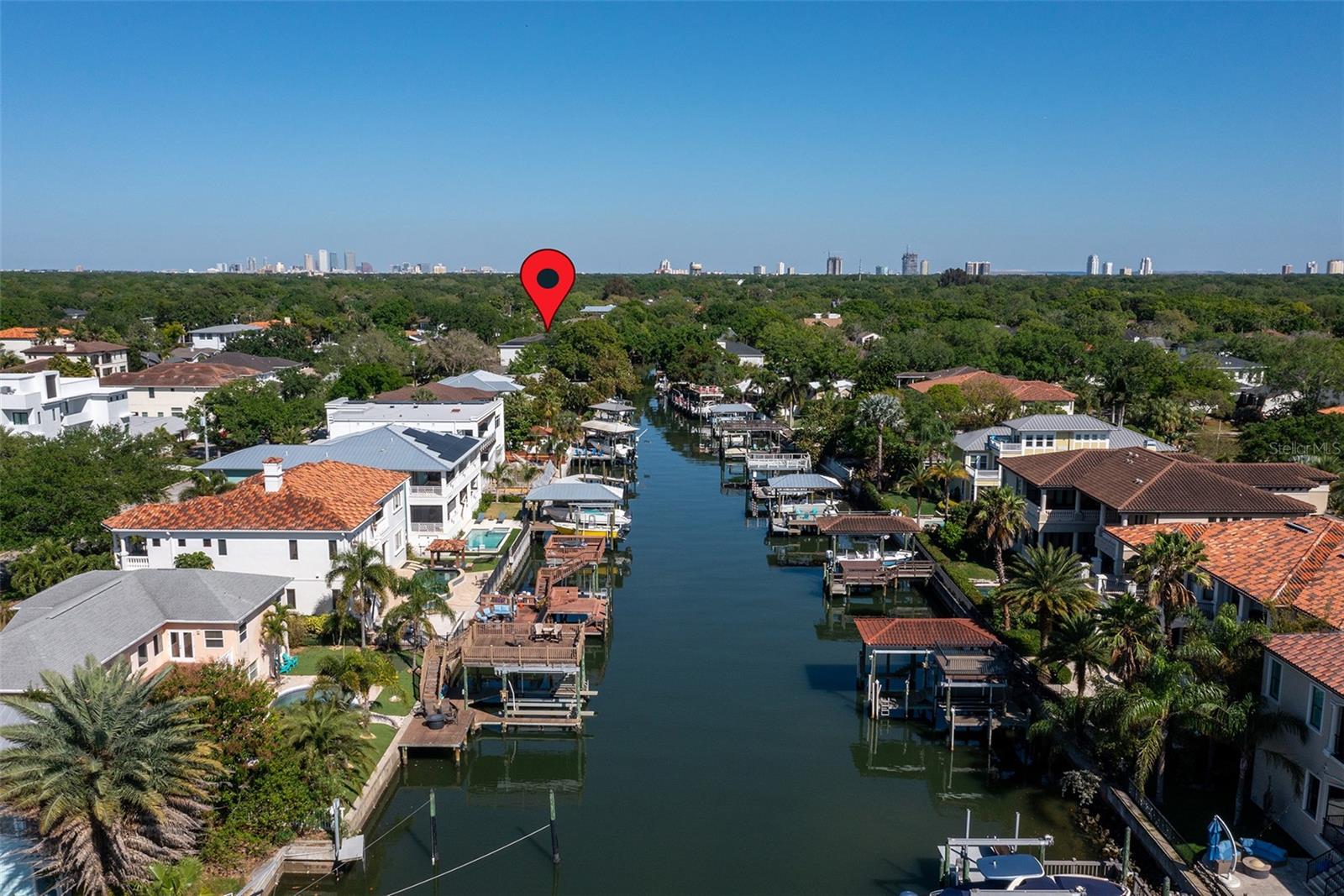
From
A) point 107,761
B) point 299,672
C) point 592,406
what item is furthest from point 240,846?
point 592,406

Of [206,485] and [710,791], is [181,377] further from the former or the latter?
[710,791]

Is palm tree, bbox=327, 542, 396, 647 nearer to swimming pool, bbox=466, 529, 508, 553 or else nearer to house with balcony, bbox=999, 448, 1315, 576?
swimming pool, bbox=466, 529, 508, 553

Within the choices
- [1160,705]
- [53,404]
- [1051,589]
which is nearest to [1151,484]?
[1051,589]

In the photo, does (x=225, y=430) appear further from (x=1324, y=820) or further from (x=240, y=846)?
(x=1324, y=820)

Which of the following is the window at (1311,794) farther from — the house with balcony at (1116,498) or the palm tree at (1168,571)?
the house with balcony at (1116,498)

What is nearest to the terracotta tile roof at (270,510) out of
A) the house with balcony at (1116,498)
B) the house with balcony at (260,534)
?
the house with balcony at (260,534)
